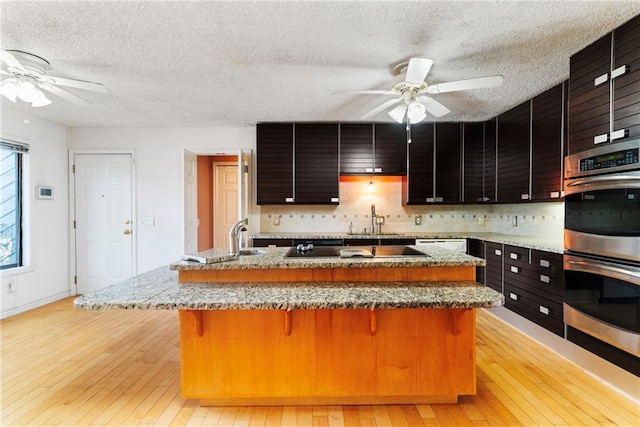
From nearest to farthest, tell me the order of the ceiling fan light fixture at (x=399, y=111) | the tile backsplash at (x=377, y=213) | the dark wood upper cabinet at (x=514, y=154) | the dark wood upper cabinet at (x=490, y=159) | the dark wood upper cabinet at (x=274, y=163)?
the ceiling fan light fixture at (x=399, y=111)
the dark wood upper cabinet at (x=514, y=154)
the dark wood upper cabinet at (x=490, y=159)
the dark wood upper cabinet at (x=274, y=163)
the tile backsplash at (x=377, y=213)

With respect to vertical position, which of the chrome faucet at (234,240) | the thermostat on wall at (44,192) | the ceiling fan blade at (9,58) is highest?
the ceiling fan blade at (9,58)

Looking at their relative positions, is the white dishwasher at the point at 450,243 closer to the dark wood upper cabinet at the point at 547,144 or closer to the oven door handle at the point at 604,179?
the dark wood upper cabinet at the point at 547,144

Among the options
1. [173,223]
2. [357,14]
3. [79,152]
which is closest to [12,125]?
[79,152]

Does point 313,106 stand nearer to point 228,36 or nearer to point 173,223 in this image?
point 228,36

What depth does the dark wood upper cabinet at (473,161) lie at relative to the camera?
4.30 m

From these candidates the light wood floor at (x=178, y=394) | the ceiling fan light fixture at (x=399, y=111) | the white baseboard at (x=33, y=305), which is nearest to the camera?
the light wood floor at (x=178, y=394)

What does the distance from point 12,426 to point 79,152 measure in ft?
12.4

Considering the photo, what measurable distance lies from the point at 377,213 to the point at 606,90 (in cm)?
290

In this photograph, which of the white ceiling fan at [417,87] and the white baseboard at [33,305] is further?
the white baseboard at [33,305]

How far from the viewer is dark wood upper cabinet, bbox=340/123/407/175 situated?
14.1 ft

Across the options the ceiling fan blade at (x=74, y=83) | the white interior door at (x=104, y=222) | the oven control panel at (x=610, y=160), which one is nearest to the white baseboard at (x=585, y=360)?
the oven control panel at (x=610, y=160)

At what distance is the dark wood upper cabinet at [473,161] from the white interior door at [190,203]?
3794 mm

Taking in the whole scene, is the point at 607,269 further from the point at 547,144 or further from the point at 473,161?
the point at 473,161

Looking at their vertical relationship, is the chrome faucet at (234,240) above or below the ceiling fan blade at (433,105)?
below
